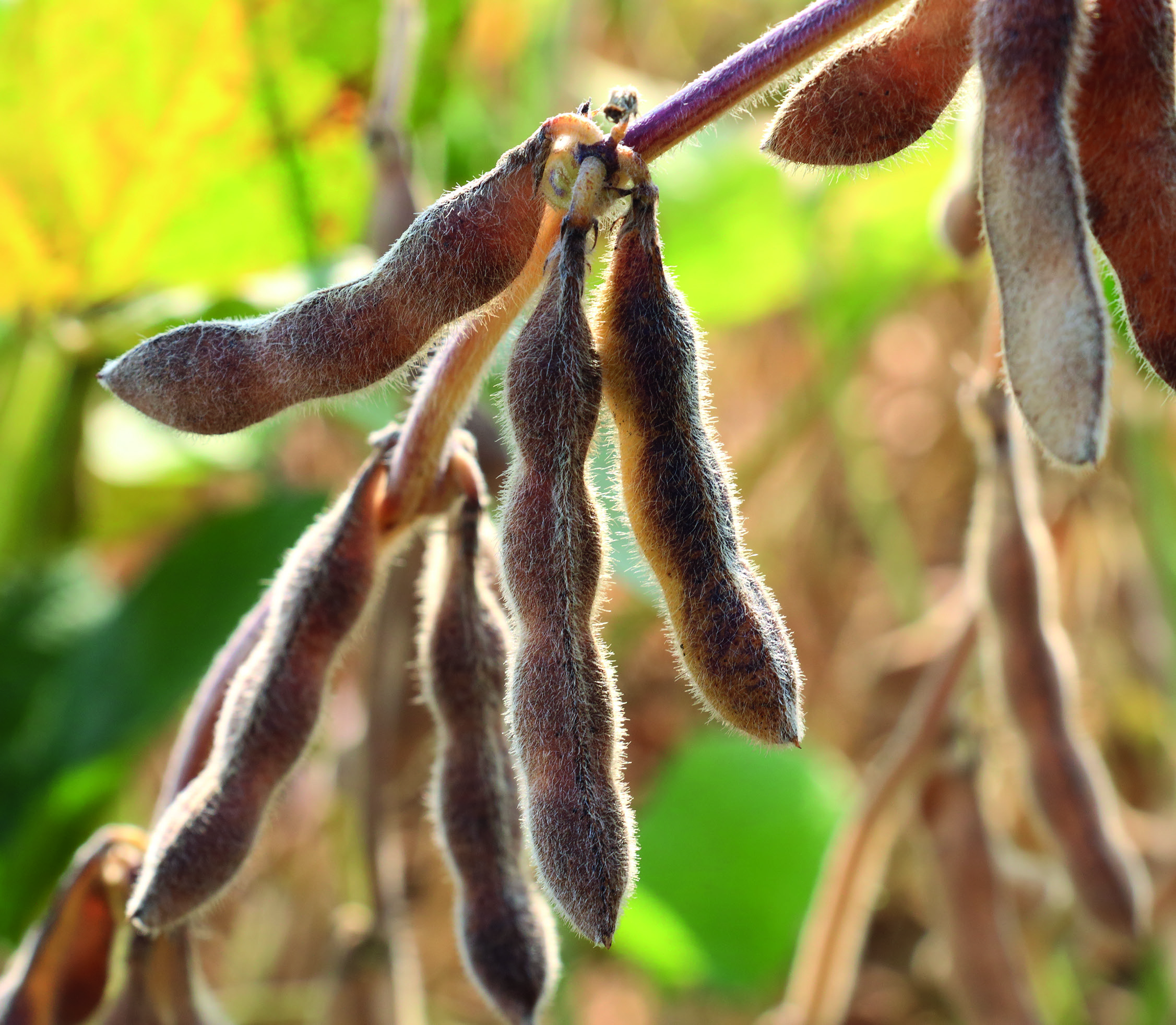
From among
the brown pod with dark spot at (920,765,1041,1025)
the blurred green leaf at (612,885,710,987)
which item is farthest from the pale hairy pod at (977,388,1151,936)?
the blurred green leaf at (612,885,710,987)

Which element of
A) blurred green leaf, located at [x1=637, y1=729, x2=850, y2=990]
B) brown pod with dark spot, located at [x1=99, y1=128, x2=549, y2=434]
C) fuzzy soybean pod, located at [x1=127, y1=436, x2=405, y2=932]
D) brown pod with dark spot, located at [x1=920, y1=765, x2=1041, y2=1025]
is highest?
brown pod with dark spot, located at [x1=99, y1=128, x2=549, y2=434]

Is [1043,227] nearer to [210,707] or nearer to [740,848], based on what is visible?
[210,707]

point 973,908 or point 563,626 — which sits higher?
point 563,626

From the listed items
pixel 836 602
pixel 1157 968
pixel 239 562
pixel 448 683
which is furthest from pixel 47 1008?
pixel 836 602

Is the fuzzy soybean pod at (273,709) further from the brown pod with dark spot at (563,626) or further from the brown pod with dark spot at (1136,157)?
the brown pod with dark spot at (1136,157)

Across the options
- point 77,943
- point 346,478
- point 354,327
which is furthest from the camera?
point 346,478

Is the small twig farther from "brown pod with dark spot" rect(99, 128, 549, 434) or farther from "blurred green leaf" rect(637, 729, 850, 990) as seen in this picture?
"brown pod with dark spot" rect(99, 128, 549, 434)

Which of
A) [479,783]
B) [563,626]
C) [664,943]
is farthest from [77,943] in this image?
[664,943]

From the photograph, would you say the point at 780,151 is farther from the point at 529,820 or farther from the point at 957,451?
the point at 957,451
